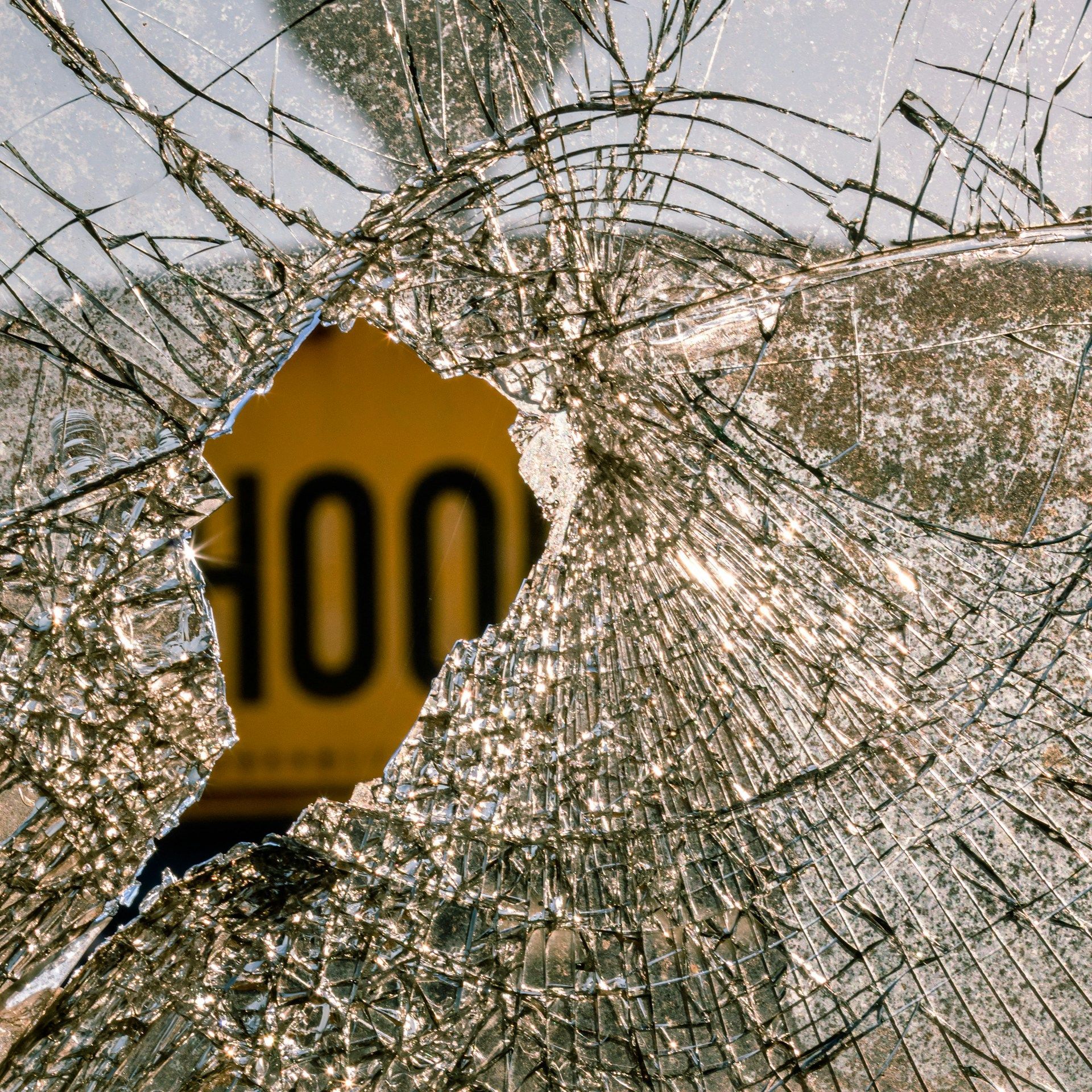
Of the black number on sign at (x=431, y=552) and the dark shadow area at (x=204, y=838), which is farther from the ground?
the black number on sign at (x=431, y=552)

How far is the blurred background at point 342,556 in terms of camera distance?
85cm

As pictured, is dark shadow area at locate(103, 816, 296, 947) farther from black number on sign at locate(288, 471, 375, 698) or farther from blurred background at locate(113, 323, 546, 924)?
black number on sign at locate(288, 471, 375, 698)

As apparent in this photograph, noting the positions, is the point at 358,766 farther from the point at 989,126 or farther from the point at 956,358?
the point at 989,126

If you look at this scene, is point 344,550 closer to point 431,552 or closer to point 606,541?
point 431,552

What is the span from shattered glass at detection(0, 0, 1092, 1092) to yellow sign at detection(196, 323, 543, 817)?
8 centimetres

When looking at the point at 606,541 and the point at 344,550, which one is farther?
the point at 344,550

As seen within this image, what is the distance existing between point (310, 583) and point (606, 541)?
0.32 metres

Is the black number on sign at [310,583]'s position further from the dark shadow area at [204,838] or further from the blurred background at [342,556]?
the dark shadow area at [204,838]

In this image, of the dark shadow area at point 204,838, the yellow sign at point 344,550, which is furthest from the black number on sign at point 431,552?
the dark shadow area at point 204,838

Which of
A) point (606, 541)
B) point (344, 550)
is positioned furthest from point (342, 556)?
point (606, 541)

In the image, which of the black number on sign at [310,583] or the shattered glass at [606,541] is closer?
the shattered glass at [606,541]

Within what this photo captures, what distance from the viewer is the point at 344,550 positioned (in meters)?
0.86

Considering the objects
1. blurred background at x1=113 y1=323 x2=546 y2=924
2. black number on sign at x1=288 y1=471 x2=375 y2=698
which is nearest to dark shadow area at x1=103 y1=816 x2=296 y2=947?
blurred background at x1=113 y1=323 x2=546 y2=924

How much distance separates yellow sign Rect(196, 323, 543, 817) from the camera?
0.85m
